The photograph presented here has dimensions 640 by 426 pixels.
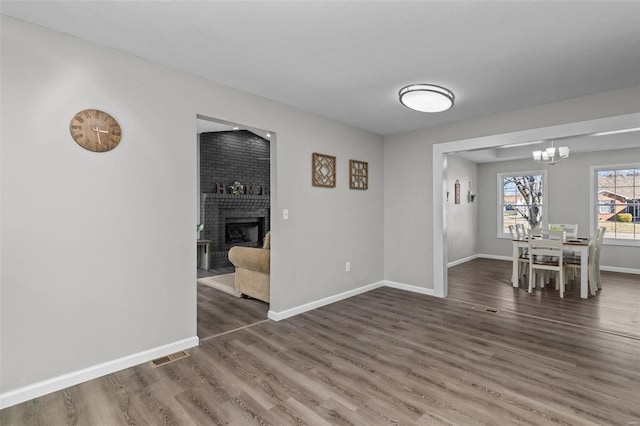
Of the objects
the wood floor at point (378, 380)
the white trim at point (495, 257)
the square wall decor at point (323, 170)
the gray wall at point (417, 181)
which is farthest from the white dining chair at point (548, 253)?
the square wall decor at point (323, 170)

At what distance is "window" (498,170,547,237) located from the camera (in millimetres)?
7391

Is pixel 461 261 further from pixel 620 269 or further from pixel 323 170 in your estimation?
pixel 323 170

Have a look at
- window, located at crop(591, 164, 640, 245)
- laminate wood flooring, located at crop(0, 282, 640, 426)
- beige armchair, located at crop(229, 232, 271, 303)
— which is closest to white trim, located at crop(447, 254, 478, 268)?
window, located at crop(591, 164, 640, 245)

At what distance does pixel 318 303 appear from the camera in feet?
13.7

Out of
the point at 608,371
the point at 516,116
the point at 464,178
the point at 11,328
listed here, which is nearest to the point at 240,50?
the point at 11,328

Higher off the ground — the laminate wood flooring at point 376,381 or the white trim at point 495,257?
the white trim at point 495,257

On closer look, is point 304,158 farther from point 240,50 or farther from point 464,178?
point 464,178

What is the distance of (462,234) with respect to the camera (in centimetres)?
759

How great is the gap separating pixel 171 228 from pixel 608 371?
3.67m

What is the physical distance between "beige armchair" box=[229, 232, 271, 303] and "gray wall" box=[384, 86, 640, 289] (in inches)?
82.1

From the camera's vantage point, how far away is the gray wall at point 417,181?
393cm

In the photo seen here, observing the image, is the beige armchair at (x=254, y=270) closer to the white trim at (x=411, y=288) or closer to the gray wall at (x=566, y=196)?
the white trim at (x=411, y=288)

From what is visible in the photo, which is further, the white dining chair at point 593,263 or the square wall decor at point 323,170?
the white dining chair at point 593,263

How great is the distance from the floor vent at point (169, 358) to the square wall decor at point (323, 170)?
2.32 metres
